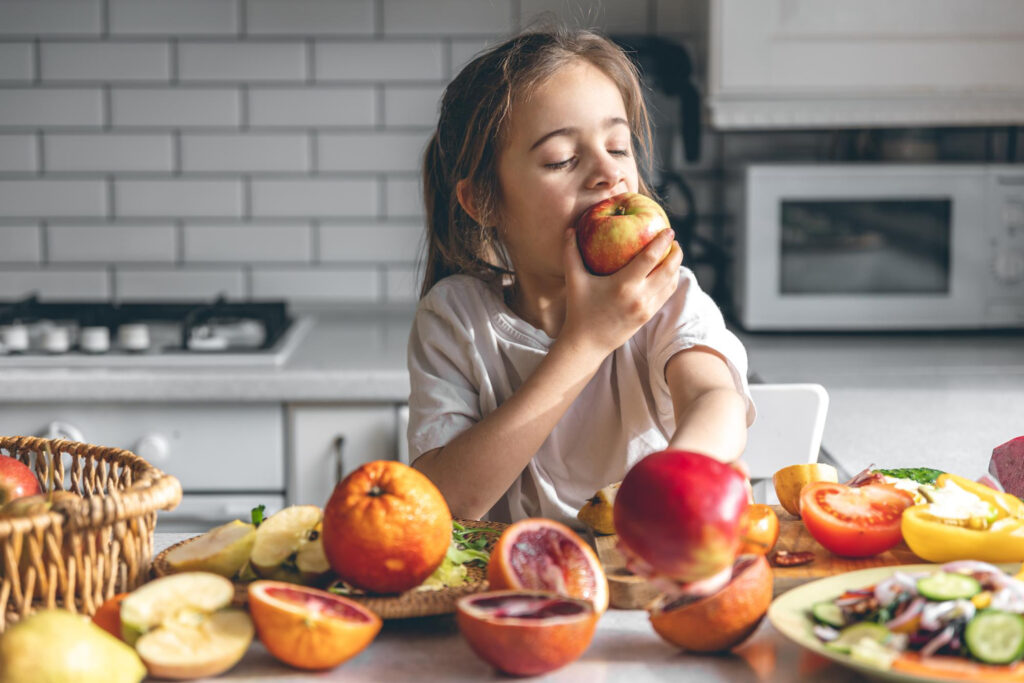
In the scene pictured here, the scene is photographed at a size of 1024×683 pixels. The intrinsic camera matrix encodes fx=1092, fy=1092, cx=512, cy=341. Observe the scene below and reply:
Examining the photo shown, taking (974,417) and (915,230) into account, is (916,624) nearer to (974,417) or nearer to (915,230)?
(974,417)

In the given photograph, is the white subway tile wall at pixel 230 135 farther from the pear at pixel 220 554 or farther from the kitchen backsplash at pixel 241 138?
the pear at pixel 220 554

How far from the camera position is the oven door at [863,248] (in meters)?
2.03

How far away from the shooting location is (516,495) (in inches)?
47.2

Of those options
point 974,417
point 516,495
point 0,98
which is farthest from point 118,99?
point 974,417

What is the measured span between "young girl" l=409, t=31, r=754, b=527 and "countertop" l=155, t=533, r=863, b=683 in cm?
32

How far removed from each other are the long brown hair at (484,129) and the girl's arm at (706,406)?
0.29m

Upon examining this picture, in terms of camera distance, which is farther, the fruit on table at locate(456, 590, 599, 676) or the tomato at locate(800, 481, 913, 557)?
the tomato at locate(800, 481, 913, 557)

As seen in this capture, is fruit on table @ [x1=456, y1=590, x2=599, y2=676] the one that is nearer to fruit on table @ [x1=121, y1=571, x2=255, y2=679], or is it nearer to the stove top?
fruit on table @ [x1=121, y1=571, x2=255, y2=679]

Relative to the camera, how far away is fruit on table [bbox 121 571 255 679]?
61 cm

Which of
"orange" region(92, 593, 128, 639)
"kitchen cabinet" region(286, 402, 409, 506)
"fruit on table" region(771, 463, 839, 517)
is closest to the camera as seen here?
"orange" region(92, 593, 128, 639)

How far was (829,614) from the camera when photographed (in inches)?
25.5

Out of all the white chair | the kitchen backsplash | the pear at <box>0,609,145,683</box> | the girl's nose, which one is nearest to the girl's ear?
the girl's nose

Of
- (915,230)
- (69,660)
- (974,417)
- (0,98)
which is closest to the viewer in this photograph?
(69,660)

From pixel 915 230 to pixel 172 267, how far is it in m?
1.50
